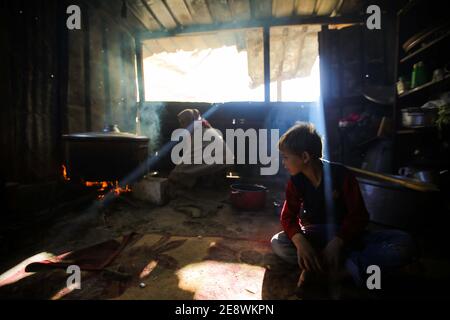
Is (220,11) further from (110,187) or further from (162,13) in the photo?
(110,187)

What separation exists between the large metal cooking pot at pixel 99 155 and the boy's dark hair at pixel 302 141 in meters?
2.92

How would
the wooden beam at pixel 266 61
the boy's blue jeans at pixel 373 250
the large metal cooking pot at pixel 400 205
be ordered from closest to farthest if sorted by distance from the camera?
1. the boy's blue jeans at pixel 373 250
2. the large metal cooking pot at pixel 400 205
3. the wooden beam at pixel 266 61

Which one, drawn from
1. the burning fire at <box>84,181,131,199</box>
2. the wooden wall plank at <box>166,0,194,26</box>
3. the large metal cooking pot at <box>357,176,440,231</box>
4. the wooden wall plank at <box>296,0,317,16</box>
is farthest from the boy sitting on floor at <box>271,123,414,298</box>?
the wooden wall plank at <box>166,0,194,26</box>

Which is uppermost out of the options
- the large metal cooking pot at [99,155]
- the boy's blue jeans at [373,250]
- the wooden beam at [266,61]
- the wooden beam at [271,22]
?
the wooden beam at [271,22]

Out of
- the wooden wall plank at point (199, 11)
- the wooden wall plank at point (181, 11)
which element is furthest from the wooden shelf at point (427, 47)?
the wooden wall plank at point (181, 11)

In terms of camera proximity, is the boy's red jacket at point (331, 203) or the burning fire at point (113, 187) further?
the burning fire at point (113, 187)

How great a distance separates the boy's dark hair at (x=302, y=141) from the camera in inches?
79.8

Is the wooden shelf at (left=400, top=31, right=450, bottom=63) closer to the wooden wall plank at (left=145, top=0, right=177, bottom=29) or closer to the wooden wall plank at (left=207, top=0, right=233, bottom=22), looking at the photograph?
A: the wooden wall plank at (left=207, top=0, right=233, bottom=22)

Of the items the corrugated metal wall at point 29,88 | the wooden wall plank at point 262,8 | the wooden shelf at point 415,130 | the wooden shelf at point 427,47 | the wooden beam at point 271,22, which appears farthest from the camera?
the wooden beam at point 271,22

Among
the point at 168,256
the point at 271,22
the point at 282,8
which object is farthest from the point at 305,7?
the point at 168,256

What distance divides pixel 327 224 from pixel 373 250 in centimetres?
39

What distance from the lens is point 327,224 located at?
86.7 inches

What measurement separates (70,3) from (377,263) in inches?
240

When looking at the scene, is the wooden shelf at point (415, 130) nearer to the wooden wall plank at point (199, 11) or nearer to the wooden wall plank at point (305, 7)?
the wooden wall plank at point (305, 7)
